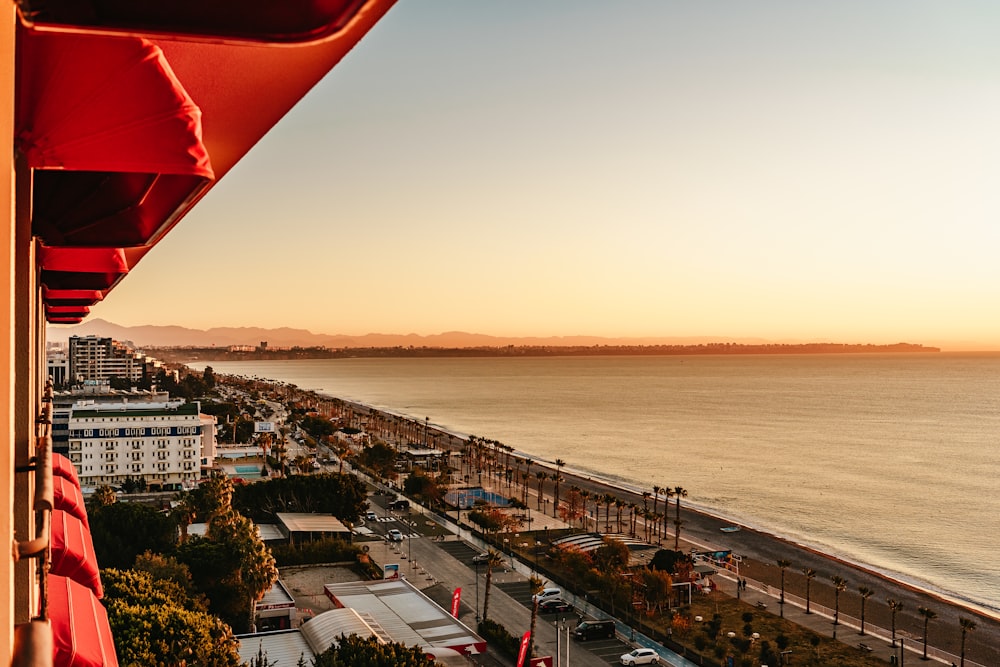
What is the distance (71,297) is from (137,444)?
183ft

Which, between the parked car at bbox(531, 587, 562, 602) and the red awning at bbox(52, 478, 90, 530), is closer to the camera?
the red awning at bbox(52, 478, 90, 530)

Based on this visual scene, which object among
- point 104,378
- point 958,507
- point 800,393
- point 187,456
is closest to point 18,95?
point 187,456

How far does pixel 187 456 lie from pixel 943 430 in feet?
322

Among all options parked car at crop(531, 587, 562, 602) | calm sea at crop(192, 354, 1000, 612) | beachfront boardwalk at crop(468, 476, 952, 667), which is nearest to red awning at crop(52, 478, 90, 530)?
parked car at crop(531, 587, 562, 602)

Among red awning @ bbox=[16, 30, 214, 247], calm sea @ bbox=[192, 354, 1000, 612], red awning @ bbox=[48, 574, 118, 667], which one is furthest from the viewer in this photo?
calm sea @ bbox=[192, 354, 1000, 612]

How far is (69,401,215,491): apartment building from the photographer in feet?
185

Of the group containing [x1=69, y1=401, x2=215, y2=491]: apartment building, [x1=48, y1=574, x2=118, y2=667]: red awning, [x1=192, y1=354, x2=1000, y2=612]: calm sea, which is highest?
[x1=48, y1=574, x2=118, y2=667]: red awning

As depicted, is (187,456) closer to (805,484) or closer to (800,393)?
(805,484)

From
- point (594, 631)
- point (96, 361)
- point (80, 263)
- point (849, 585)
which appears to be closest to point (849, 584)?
point (849, 585)

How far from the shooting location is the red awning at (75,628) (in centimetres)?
438

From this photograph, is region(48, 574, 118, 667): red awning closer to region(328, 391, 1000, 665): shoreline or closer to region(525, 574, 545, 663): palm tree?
region(525, 574, 545, 663): palm tree

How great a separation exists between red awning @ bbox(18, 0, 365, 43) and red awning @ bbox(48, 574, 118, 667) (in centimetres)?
376

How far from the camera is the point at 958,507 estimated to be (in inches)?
2527

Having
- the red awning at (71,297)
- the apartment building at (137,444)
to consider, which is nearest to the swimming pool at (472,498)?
the apartment building at (137,444)
